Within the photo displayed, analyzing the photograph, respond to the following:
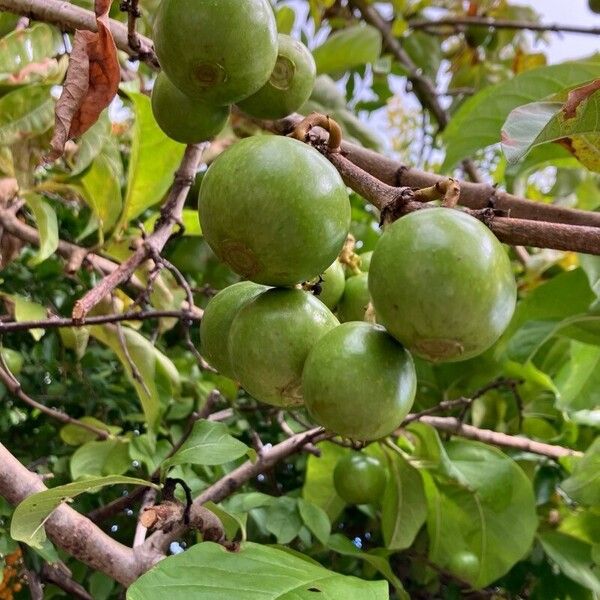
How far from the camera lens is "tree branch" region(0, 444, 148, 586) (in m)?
0.89

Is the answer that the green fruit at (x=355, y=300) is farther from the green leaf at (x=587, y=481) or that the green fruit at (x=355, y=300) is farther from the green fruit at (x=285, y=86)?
the green leaf at (x=587, y=481)

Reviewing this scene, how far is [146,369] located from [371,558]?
1.80 ft

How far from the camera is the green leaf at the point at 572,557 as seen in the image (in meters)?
1.40

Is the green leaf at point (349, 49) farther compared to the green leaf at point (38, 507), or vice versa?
the green leaf at point (349, 49)

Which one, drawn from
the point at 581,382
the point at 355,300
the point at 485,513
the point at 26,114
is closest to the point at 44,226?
the point at 26,114

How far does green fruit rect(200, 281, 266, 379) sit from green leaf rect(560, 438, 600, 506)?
0.72 meters

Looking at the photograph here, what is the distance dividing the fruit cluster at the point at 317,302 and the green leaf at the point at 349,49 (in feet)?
4.67

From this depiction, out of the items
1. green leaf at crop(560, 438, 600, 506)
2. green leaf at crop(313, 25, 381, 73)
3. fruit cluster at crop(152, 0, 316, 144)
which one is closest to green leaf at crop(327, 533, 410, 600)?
green leaf at crop(560, 438, 600, 506)

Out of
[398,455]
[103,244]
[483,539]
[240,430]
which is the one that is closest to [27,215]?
[103,244]

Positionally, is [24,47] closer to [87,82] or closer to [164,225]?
[164,225]

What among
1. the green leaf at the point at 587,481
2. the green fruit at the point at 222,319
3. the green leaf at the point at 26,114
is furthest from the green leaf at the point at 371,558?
the green leaf at the point at 26,114

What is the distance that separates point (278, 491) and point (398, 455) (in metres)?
0.35

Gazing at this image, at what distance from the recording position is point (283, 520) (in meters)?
1.27

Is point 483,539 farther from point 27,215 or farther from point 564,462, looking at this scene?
point 27,215
